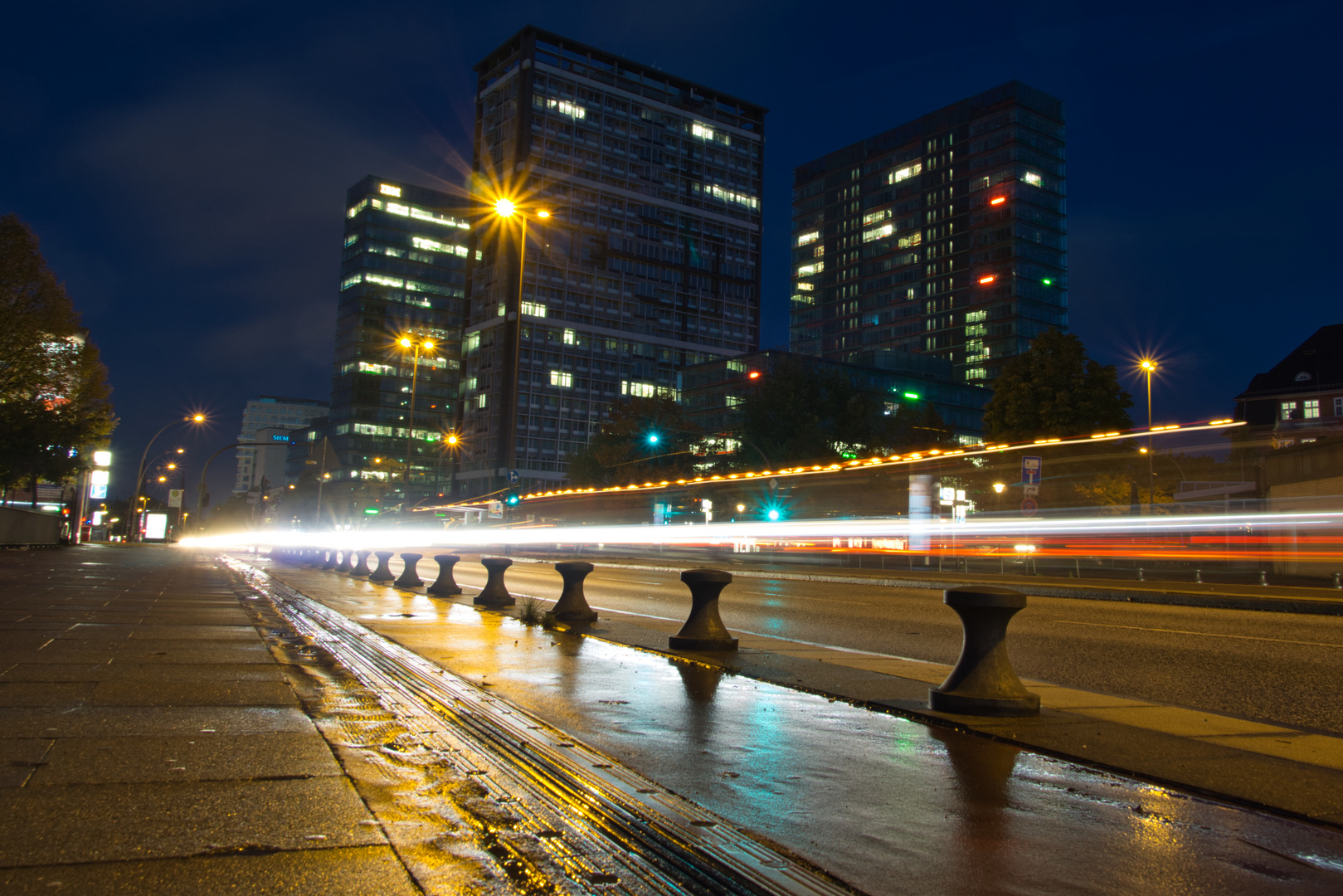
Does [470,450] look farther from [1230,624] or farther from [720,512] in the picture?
[1230,624]

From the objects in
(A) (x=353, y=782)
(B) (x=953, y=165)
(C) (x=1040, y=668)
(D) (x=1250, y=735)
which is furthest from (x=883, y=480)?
(B) (x=953, y=165)

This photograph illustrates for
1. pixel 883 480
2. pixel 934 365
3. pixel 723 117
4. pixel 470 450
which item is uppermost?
pixel 723 117

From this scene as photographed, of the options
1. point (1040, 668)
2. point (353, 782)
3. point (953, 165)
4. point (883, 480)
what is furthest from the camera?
point (953, 165)

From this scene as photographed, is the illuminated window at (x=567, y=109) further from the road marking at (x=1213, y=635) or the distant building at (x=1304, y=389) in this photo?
the road marking at (x=1213, y=635)

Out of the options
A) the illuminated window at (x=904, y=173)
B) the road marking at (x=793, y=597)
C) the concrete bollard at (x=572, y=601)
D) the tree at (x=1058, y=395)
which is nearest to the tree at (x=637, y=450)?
the tree at (x=1058, y=395)

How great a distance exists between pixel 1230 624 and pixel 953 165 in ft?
479

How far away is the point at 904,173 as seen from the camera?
155m

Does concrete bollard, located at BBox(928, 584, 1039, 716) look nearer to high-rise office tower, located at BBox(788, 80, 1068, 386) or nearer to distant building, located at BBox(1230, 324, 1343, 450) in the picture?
distant building, located at BBox(1230, 324, 1343, 450)

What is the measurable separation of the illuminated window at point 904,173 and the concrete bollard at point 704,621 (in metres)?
155

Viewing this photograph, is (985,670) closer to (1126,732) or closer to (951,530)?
(1126,732)

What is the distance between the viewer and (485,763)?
4.73 metres

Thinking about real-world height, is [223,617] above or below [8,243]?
below

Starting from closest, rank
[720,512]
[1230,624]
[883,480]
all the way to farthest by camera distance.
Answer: [1230,624], [883,480], [720,512]

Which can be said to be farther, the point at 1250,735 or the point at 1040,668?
the point at 1040,668
